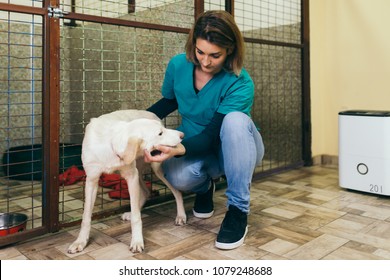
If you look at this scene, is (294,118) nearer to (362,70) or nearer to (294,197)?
(362,70)

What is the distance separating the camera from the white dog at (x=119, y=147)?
1360mm

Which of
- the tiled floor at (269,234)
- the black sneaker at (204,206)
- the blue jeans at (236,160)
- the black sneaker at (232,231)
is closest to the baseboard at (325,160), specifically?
the tiled floor at (269,234)

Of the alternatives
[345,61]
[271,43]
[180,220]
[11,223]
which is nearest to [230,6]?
[271,43]

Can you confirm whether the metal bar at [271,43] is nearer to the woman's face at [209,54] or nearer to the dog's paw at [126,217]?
the woman's face at [209,54]

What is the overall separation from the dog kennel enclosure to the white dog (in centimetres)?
24

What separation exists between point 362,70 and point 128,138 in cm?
221

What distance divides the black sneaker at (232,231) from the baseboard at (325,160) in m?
1.73

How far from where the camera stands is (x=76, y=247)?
4.89 feet

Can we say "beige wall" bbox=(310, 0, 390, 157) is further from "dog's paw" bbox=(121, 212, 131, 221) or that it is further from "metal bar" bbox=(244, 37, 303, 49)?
"dog's paw" bbox=(121, 212, 131, 221)

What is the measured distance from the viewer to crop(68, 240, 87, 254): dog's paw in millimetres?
1479

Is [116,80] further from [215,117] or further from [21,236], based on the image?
[21,236]

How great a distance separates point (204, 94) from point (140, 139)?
0.42m

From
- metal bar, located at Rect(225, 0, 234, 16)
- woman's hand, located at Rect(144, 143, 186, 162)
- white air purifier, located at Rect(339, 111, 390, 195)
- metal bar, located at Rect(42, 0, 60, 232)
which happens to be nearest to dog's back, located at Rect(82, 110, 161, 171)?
woman's hand, located at Rect(144, 143, 186, 162)

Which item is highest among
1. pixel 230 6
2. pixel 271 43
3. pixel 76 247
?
pixel 230 6
